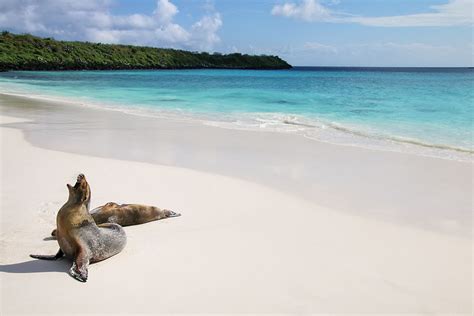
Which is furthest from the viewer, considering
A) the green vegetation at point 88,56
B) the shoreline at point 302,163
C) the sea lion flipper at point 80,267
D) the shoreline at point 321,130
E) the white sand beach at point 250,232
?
the green vegetation at point 88,56

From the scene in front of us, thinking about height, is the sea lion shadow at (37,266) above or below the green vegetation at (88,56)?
below

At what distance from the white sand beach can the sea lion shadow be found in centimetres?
2

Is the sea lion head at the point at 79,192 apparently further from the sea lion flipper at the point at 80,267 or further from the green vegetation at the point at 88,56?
the green vegetation at the point at 88,56

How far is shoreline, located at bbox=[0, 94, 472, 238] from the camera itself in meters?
6.79

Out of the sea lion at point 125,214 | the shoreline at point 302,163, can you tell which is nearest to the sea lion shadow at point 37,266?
the sea lion at point 125,214

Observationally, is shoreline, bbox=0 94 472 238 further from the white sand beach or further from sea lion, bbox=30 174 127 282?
sea lion, bbox=30 174 127 282

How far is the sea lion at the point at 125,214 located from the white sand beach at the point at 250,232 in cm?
13

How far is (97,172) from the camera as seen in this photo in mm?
8148

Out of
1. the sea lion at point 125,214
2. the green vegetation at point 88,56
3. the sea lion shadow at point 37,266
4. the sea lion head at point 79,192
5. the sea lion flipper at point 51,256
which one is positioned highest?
the green vegetation at point 88,56

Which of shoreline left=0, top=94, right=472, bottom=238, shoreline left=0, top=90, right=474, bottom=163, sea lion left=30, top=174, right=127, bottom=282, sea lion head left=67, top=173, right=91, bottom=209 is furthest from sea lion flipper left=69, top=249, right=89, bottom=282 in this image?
shoreline left=0, top=90, right=474, bottom=163

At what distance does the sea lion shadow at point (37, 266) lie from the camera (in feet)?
14.8

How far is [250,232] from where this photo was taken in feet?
18.3

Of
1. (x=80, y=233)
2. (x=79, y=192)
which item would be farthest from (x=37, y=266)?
(x=79, y=192)

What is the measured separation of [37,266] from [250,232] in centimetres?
224
